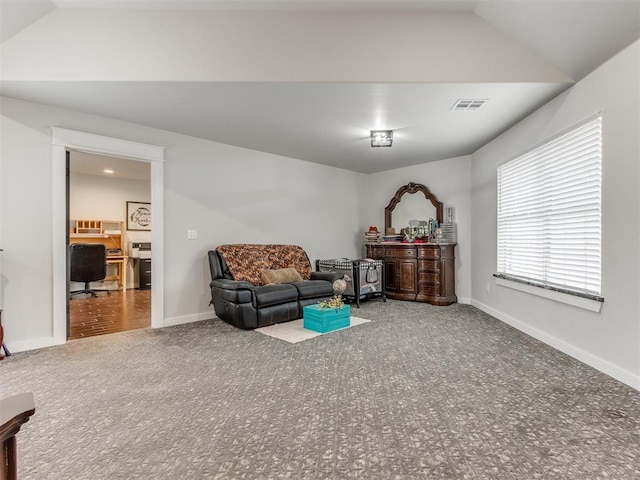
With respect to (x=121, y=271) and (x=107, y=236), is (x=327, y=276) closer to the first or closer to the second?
(x=121, y=271)

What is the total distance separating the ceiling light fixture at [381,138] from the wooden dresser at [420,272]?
1.84 meters

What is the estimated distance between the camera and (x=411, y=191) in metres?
5.98

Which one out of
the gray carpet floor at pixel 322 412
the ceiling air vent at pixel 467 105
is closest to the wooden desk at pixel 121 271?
the gray carpet floor at pixel 322 412

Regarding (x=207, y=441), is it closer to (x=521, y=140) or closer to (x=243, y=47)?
(x=243, y=47)

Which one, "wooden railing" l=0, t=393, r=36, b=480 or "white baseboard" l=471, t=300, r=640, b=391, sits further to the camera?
"white baseboard" l=471, t=300, r=640, b=391

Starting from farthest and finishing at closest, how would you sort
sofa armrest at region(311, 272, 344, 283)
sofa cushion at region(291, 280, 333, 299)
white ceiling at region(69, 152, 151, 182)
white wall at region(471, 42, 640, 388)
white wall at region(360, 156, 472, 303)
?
1. white ceiling at region(69, 152, 151, 182)
2. white wall at region(360, 156, 472, 303)
3. sofa armrest at region(311, 272, 344, 283)
4. sofa cushion at region(291, 280, 333, 299)
5. white wall at region(471, 42, 640, 388)

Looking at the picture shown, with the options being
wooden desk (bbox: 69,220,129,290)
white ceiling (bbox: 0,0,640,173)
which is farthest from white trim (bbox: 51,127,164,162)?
wooden desk (bbox: 69,220,129,290)

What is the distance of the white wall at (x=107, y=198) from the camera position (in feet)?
21.6

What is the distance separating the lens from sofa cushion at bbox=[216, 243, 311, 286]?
170 inches

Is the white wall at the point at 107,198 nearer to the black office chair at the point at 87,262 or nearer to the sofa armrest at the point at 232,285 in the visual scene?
the black office chair at the point at 87,262

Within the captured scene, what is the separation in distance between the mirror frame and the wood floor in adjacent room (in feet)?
14.4

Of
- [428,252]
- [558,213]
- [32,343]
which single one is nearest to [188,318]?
[32,343]

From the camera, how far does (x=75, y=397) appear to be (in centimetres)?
217

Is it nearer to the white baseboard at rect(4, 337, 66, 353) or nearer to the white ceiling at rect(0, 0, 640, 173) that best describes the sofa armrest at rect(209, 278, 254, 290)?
the white baseboard at rect(4, 337, 66, 353)
